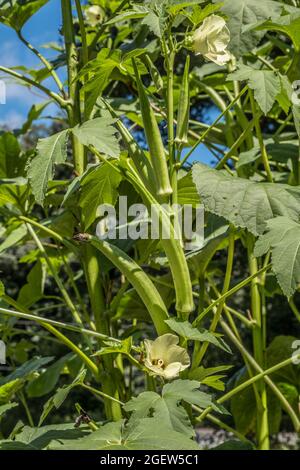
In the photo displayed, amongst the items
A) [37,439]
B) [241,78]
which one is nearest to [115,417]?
[37,439]

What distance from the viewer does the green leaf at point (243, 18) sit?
116cm

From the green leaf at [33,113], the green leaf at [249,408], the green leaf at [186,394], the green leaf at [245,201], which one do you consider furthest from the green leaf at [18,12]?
the green leaf at [249,408]

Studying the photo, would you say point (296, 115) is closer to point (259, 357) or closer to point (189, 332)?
point (189, 332)

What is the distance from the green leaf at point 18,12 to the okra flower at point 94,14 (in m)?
0.33

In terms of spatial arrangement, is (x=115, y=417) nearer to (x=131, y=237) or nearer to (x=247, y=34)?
(x=131, y=237)

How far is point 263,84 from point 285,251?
28cm

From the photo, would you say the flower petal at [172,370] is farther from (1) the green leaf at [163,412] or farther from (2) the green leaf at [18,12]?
(2) the green leaf at [18,12]

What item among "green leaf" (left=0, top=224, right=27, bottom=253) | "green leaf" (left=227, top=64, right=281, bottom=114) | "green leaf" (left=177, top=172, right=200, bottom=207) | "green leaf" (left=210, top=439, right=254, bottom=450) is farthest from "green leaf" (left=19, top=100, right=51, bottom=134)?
"green leaf" (left=210, top=439, right=254, bottom=450)

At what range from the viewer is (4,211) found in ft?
4.26

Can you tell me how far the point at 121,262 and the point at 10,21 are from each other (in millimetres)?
609

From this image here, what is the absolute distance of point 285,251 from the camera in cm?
93

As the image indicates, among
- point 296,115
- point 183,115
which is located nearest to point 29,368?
point 183,115

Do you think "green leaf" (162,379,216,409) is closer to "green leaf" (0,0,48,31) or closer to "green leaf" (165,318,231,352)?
"green leaf" (165,318,231,352)

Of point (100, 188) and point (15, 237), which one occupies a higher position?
point (100, 188)
